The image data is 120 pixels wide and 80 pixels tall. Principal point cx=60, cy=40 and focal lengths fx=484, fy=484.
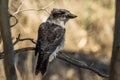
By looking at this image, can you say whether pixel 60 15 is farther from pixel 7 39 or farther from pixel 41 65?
pixel 7 39

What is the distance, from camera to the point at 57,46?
2324 mm

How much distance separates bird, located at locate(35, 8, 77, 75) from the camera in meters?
2.16

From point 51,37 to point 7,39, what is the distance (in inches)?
40.8

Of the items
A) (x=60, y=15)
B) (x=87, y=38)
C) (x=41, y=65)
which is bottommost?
(x=87, y=38)

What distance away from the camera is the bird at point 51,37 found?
216 centimetres

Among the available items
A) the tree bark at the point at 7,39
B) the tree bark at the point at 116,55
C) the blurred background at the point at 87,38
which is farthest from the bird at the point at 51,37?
the blurred background at the point at 87,38

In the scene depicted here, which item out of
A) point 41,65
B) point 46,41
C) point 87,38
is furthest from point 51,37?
point 87,38

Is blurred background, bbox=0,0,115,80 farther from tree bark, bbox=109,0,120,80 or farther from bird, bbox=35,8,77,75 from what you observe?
tree bark, bbox=109,0,120,80

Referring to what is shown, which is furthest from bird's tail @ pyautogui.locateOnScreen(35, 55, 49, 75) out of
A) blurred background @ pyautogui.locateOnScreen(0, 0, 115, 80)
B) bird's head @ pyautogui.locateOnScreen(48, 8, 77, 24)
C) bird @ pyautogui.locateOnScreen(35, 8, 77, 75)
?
blurred background @ pyautogui.locateOnScreen(0, 0, 115, 80)

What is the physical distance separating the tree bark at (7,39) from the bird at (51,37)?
0.75 meters

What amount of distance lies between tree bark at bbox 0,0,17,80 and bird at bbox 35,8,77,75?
75 centimetres

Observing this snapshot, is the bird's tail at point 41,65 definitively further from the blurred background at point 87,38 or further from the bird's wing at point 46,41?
the blurred background at point 87,38

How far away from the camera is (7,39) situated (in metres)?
1.27

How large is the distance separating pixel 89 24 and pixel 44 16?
106 cm
